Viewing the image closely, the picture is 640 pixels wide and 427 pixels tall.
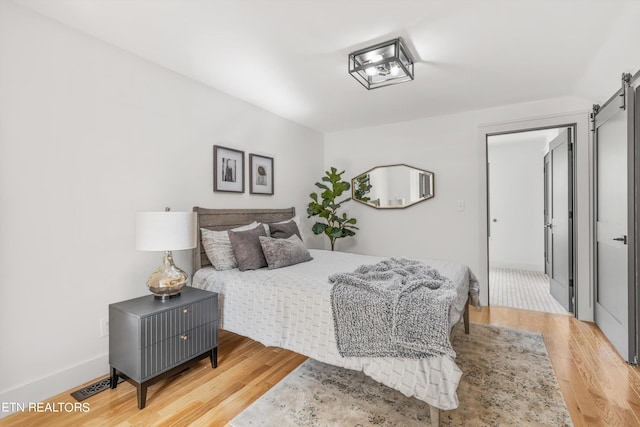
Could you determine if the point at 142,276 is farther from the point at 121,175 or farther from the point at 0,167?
the point at 0,167

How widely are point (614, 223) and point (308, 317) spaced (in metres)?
2.68

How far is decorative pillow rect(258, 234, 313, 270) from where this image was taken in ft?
9.07

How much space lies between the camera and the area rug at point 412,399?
173 centimetres

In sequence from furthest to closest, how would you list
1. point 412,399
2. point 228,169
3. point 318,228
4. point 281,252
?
1. point 318,228
2. point 228,169
3. point 281,252
4. point 412,399

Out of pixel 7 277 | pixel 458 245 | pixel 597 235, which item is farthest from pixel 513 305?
pixel 7 277

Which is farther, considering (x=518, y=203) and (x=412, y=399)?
(x=518, y=203)

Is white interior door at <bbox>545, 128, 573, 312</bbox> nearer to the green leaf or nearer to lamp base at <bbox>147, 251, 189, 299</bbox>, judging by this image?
the green leaf

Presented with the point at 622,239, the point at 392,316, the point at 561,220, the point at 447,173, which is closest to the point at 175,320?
the point at 392,316

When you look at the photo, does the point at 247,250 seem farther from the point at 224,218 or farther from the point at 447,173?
the point at 447,173

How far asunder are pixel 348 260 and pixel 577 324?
246 centimetres

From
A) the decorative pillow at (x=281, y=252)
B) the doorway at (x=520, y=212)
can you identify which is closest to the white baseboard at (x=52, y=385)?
the decorative pillow at (x=281, y=252)

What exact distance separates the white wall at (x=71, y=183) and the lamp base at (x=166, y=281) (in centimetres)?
39

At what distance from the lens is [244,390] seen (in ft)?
6.70

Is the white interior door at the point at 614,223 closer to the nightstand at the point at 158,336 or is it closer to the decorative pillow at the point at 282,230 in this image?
the decorative pillow at the point at 282,230
